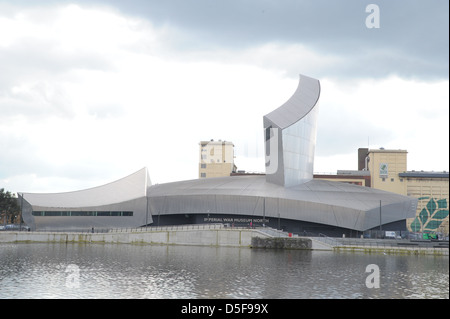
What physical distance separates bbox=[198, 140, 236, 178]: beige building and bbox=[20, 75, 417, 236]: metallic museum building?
76.2 meters

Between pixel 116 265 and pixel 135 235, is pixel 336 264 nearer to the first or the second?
pixel 116 265

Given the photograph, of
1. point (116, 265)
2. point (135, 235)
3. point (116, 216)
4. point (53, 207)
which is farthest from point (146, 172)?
point (116, 265)

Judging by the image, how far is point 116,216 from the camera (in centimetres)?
8656

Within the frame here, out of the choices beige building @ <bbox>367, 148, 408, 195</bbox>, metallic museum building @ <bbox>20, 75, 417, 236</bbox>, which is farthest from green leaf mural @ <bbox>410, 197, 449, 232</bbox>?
metallic museum building @ <bbox>20, 75, 417, 236</bbox>

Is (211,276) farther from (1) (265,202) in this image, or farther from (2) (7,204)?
(2) (7,204)

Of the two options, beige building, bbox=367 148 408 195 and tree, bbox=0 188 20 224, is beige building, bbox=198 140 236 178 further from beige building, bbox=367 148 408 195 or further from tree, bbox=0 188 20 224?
tree, bbox=0 188 20 224

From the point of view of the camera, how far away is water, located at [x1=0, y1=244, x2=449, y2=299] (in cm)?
2809

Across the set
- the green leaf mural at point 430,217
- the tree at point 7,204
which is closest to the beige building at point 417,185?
the green leaf mural at point 430,217

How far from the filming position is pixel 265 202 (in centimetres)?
8194

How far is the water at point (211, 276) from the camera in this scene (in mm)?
28094

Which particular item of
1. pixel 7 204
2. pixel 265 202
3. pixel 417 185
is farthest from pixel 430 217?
pixel 7 204

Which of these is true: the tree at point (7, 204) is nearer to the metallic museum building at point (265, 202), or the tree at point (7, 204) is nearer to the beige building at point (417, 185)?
the metallic museum building at point (265, 202)

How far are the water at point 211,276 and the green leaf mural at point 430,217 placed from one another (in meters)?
103
